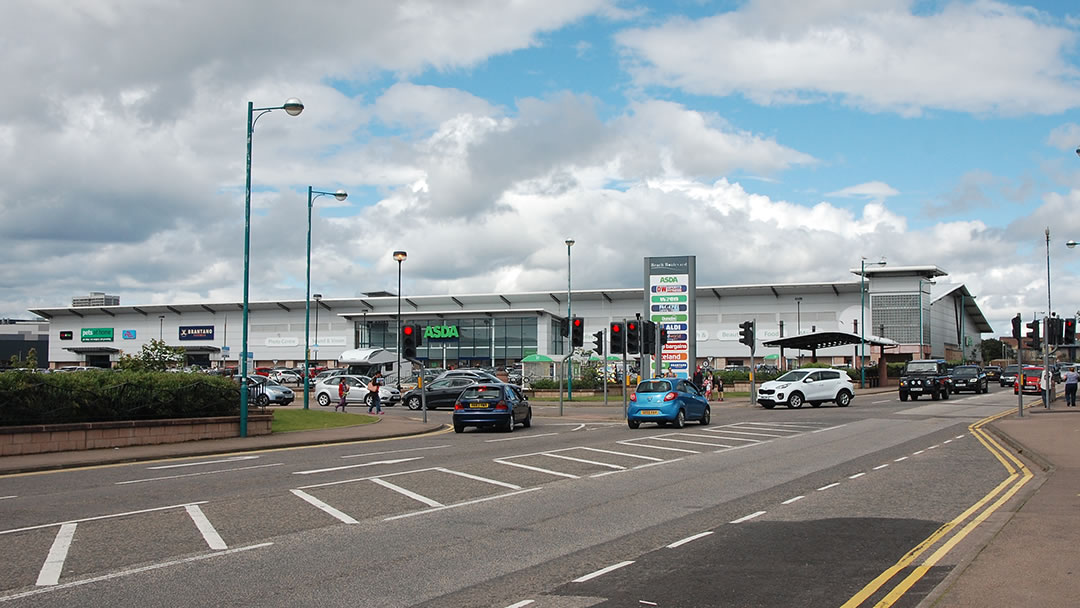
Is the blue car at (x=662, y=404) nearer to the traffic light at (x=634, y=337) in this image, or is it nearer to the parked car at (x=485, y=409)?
the parked car at (x=485, y=409)

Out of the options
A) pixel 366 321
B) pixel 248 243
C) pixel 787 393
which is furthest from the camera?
pixel 366 321

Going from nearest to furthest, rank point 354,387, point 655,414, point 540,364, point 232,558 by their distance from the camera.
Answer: point 232,558 → point 655,414 → point 354,387 → point 540,364

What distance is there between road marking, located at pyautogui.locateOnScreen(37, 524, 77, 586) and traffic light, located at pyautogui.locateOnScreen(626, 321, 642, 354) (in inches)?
1015

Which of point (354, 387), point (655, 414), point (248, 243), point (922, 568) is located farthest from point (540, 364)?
point (922, 568)

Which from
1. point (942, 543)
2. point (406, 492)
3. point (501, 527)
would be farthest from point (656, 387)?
point (942, 543)

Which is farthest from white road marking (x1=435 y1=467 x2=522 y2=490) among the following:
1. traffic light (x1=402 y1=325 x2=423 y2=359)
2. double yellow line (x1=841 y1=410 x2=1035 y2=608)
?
traffic light (x1=402 y1=325 x2=423 y2=359)

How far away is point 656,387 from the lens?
27.3 metres

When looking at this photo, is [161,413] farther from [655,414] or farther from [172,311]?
[172,311]

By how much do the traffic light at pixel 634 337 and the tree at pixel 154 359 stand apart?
51.6 ft

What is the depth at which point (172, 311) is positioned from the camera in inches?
4205

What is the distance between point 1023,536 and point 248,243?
63.0 feet

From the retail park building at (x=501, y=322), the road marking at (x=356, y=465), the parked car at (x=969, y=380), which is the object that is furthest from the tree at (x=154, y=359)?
the retail park building at (x=501, y=322)

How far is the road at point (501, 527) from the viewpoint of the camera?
740cm

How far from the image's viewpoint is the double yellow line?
713cm
